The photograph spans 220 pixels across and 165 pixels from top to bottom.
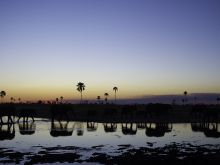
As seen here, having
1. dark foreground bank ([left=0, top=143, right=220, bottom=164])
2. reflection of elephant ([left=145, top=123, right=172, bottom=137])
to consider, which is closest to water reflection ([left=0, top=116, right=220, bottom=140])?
reflection of elephant ([left=145, top=123, right=172, bottom=137])

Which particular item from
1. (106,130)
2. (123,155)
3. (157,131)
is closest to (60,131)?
(106,130)

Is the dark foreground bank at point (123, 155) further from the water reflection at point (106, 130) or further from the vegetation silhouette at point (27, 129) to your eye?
the vegetation silhouette at point (27, 129)

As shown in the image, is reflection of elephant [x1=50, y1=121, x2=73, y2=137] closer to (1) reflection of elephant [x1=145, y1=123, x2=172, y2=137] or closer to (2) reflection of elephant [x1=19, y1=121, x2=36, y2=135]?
(2) reflection of elephant [x1=19, y1=121, x2=36, y2=135]

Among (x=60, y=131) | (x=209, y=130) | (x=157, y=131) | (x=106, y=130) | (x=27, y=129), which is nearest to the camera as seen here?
(x=60, y=131)

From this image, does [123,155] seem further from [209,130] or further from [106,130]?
[209,130]

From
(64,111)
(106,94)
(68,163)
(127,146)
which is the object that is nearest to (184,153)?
Answer: (127,146)

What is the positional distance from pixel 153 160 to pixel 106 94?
164855mm

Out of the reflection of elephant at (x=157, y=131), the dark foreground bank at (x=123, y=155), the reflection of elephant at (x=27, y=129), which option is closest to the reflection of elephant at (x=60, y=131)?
the reflection of elephant at (x=27, y=129)

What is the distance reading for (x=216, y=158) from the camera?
58.1ft

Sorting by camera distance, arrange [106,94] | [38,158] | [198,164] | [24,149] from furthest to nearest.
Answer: [106,94]
[24,149]
[38,158]
[198,164]

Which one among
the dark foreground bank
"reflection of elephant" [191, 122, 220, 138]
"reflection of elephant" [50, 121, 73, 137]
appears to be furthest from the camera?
"reflection of elephant" [191, 122, 220, 138]

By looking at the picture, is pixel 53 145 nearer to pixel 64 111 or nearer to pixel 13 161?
pixel 13 161

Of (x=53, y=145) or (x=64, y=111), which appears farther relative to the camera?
(x=64, y=111)

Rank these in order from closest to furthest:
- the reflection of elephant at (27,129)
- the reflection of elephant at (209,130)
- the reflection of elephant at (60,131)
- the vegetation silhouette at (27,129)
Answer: the reflection of elephant at (60,131) → the reflection of elephant at (209,130) → the reflection of elephant at (27,129) → the vegetation silhouette at (27,129)
